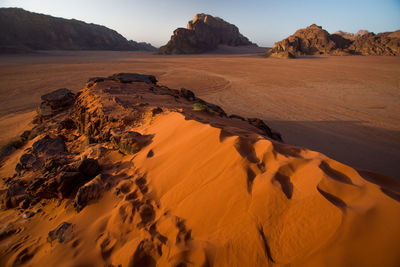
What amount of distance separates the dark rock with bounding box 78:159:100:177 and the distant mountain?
45016 millimetres

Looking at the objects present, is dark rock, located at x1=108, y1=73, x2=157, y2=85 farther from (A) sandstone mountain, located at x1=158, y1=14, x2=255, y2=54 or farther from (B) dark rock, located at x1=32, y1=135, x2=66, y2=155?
(A) sandstone mountain, located at x1=158, y1=14, x2=255, y2=54

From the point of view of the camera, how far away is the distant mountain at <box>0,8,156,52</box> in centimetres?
4028

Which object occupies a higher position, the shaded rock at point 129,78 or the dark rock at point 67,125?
the shaded rock at point 129,78

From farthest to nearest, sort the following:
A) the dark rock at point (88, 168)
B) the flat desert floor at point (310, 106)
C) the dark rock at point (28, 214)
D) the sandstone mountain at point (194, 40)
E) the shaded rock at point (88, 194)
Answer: the sandstone mountain at point (194, 40) < the flat desert floor at point (310, 106) < the dark rock at point (88, 168) < the dark rock at point (28, 214) < the shaded rock at point (88, 194)

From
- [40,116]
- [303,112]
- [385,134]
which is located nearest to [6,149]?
[40,116]

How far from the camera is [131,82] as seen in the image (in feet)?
22.1

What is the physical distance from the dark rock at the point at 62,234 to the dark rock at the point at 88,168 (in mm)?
734

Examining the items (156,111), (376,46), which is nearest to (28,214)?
(156,111)

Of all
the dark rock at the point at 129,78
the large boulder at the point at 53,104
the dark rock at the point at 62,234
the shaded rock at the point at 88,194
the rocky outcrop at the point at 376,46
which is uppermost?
the rocky outcrop at the point at 376,46

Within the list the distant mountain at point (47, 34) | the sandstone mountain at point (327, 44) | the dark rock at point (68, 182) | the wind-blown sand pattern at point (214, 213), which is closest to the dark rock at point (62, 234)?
the wind-blown sand pattern at point (214, 213)

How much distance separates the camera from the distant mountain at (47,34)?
40281mm

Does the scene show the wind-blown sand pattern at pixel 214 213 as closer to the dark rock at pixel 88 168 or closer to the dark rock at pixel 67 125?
the dark rock at pixel 88 168

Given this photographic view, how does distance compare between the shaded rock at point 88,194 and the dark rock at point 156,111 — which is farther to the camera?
the dark rock at point 156,111

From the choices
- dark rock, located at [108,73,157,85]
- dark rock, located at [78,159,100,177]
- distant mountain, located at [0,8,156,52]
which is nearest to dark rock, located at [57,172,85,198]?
dark rock, located at [78,159,100,177]
